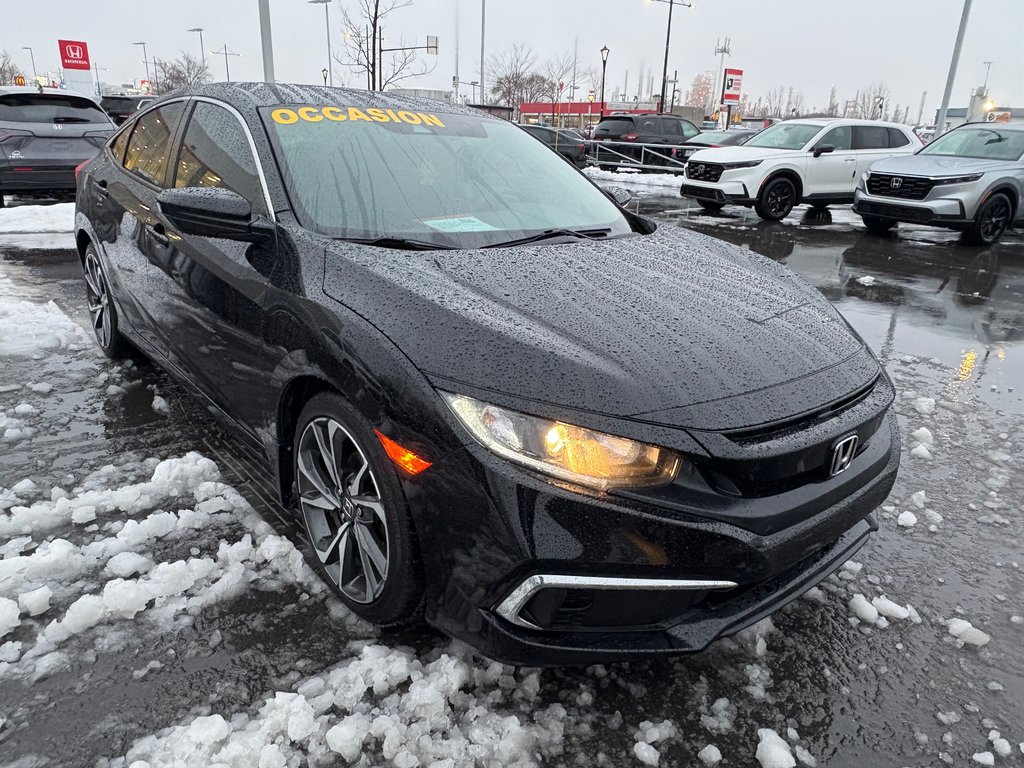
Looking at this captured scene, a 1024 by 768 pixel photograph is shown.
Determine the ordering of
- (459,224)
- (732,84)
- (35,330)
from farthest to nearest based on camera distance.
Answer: (732,84) → (35,330) → (459,224)

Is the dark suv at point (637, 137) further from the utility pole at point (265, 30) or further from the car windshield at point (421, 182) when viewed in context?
the car windshield at point (421, 182)

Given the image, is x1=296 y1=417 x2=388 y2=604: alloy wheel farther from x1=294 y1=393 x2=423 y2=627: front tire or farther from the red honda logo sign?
the red honda logo sign

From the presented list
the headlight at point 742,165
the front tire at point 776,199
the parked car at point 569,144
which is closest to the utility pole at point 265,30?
the parked car at point 569,144

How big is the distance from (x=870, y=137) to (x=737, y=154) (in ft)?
9.11

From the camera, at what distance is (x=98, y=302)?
182 inches

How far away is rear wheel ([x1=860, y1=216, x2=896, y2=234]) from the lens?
11633mm

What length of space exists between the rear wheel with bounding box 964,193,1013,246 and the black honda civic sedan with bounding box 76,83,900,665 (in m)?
9.22

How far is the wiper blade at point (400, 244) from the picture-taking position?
2510 millimetres

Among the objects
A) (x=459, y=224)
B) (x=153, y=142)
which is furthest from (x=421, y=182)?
(x=153, y=142)

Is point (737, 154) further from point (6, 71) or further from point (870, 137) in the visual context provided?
point (6, 71)

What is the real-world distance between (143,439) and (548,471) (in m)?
2.61

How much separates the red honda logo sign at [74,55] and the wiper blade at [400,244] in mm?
29235

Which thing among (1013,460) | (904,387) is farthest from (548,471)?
(904,387)

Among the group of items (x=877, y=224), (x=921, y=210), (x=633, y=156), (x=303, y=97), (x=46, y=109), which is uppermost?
(x=303, y=97)
